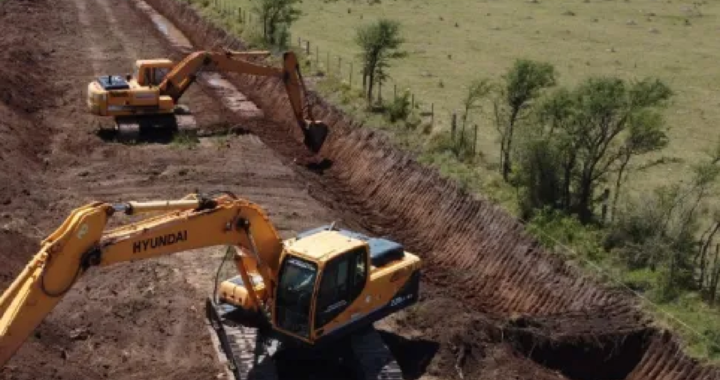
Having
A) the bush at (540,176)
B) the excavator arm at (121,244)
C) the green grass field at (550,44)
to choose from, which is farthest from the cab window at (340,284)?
the green grass field at (550,44)

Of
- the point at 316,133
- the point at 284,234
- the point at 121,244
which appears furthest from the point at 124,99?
the point at 121,244

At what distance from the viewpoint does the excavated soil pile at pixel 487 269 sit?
70.5ft

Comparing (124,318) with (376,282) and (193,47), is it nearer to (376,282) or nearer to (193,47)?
(376,282)

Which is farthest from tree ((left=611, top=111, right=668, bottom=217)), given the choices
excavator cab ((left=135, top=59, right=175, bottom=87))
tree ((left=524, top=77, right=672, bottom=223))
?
excavator cab ((left=135, top=59, right=175, bottom=87))

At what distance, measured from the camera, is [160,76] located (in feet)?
126

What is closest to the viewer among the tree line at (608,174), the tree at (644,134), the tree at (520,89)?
the tree line at (608,174)

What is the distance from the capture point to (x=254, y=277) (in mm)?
20188

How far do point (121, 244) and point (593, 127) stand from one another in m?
14.9

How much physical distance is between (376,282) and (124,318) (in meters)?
6.20

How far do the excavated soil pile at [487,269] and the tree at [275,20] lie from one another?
10.9 meters

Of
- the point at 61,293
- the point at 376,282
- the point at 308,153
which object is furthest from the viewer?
the point at 308,153

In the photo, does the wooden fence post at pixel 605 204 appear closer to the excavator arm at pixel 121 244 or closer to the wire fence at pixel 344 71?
the wire fence at pixel 344 71

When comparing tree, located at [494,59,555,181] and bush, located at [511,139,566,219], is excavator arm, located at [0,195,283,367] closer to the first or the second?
bush, located at [511,139,566,219]

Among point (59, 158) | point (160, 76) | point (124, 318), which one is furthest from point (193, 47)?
point (124, 318)
